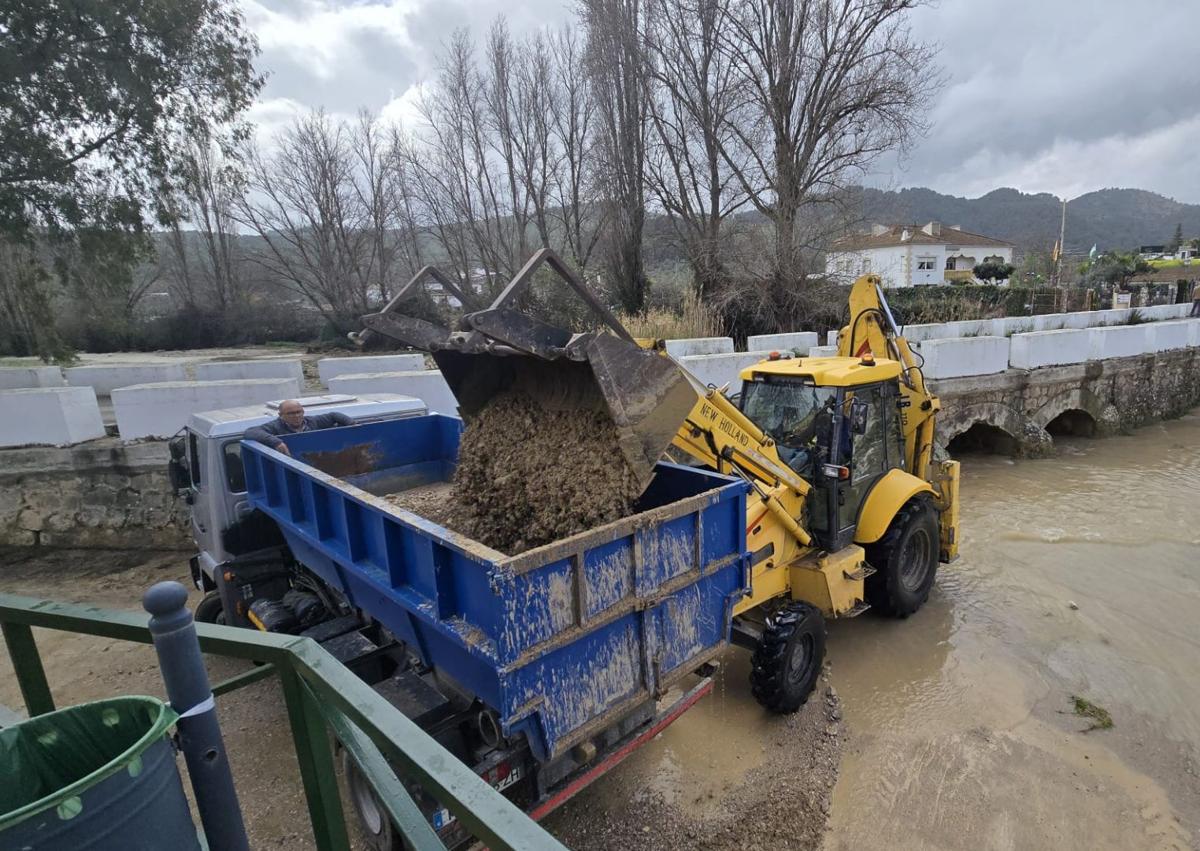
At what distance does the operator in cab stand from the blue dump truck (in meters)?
0.60

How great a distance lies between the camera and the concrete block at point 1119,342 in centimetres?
1249

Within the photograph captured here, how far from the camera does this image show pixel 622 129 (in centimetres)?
1778

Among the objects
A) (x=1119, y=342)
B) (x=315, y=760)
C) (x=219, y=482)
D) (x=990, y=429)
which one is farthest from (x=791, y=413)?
(x=1119, y=342)

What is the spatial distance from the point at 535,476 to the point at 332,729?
189 centimetres

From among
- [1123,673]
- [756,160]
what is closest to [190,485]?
[1123,673]

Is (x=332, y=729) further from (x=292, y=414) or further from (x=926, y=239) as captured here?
(x=926, y=239)

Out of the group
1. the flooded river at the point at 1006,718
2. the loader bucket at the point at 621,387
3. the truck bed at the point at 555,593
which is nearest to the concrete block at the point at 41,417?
the truck bed at the point at 555,593

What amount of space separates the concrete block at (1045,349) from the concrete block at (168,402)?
12.3 meters

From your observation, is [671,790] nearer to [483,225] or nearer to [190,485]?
[190,485]

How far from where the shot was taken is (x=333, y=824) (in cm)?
166

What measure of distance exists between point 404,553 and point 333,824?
1.39m

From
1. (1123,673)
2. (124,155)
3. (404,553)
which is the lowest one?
(1123,673)

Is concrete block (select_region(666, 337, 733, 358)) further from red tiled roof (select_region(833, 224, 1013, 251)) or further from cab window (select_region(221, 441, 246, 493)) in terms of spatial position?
red tiled roof (select_region(833, 224, 1013, 251))

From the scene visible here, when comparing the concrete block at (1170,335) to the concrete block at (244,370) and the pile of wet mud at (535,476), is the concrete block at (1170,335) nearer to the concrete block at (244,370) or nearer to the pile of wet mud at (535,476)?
the pile of wet mud at (535,476)
